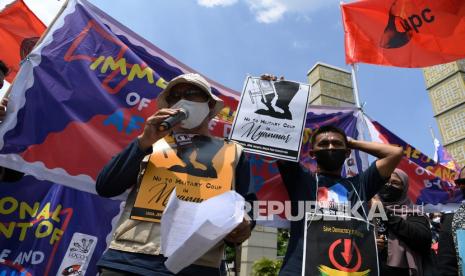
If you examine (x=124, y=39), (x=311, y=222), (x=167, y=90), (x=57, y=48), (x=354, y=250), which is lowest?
(x=354, y=250)

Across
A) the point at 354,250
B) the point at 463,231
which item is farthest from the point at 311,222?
the point at 463,231

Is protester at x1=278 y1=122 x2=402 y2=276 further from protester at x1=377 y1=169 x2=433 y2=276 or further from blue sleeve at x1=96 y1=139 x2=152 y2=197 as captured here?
blue sleeve at x1=96 y1=139 x2=152 y2=197

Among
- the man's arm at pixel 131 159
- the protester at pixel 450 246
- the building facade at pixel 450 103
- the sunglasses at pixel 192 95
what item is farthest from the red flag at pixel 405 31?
the building facade at pixel 450 103

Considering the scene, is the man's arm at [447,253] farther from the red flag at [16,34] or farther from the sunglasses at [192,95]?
the red flag at [16,34]

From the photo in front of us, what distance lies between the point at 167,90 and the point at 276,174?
1.30 m

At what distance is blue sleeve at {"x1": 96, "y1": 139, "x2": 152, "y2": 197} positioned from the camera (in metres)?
1.62

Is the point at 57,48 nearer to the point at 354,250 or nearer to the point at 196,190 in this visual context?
the point at 196,190

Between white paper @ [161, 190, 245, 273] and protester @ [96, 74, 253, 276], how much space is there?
0.83 feet

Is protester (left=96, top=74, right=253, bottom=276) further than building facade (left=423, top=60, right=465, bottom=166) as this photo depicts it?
No

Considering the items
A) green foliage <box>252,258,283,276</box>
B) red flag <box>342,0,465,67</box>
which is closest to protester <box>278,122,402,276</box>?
red flag <box>342,0,465,67</box>

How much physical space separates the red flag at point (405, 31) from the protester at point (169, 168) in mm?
2983

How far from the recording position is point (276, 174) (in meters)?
2.94

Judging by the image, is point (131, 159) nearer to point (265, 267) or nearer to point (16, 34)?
point (16, 34)

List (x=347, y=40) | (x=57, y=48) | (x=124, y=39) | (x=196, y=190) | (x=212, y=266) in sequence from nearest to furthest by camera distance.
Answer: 1. (x=212, y=266)
2. (x=196, y=190)
3. (x=57, y=48)
4. (x=124, y=39)
5. (x=347, y=40)
